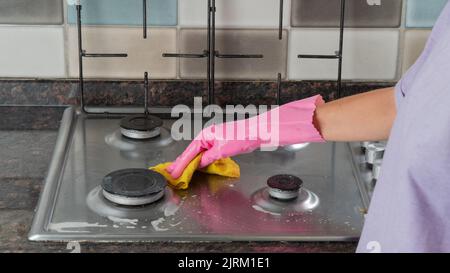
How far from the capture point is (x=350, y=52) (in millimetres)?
1327

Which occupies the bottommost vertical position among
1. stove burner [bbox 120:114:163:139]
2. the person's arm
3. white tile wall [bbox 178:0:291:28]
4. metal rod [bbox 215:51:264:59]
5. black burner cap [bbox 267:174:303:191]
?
black burner cap [bbox 267:174:303:191]

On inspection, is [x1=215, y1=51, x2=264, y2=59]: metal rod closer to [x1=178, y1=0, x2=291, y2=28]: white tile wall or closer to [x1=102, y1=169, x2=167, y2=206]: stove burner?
[x1=178, y1=0, x2=291, y2=28]: white tile wall

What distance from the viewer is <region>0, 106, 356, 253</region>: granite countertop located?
889 millimetres

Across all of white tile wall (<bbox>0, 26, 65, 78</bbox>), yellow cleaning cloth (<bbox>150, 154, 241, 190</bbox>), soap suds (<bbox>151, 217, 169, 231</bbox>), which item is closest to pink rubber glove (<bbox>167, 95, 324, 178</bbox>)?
yellow cleaning cloth (<bbox>150, 154, 241, 190</bbox>)

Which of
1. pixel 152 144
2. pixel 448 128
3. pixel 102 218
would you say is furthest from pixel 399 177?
pixel 152 144

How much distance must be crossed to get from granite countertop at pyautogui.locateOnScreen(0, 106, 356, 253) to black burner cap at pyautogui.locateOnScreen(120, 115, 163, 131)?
0.12 metres

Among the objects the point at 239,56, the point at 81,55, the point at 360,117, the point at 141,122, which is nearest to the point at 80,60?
the point at 81,55

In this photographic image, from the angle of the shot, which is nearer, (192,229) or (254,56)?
(192,229)

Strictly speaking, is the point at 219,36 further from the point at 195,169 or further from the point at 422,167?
the point at 422,167

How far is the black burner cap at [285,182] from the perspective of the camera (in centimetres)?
103

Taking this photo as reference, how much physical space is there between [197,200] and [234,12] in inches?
16.0

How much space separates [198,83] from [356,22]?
30 centimetres

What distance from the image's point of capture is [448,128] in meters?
0.73
